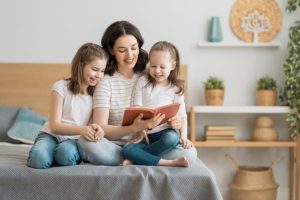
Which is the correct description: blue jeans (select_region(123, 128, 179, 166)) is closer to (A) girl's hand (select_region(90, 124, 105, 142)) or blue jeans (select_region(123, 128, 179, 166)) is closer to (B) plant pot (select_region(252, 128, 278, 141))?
(A) girl's hand (select_region(90, 124, 105, 142))

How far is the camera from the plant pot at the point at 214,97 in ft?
14.0

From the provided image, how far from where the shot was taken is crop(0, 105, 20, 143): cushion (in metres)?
3.73

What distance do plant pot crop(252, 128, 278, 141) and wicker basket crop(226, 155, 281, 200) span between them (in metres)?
0.24

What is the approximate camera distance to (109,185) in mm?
2328

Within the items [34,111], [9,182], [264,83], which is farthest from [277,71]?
[9,182]

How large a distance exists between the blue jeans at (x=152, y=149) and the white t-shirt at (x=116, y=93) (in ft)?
0.59

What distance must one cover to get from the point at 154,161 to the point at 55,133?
49 cm

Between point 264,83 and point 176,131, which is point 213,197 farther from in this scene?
point 264,83

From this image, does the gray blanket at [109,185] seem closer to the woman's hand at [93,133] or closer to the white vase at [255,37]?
the woman's hand at [93,133]

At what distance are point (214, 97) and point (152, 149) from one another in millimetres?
1775

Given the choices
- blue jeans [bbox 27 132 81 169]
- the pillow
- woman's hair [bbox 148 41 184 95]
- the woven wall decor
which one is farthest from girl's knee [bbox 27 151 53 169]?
the woven wall decor

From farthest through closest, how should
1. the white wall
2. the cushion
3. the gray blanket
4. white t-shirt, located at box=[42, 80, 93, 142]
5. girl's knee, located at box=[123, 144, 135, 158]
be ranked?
the white wall, the cushion, white t-shirt, located at box=[42, 80, 93, 142], girl's knee, located at box=[123, 144, 135, 158], the gray blanket

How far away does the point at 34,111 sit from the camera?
14.2ft

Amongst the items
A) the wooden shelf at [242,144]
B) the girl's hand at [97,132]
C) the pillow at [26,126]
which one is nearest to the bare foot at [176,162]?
the girl's hand at [97,132]
